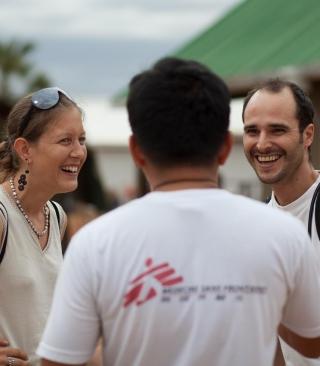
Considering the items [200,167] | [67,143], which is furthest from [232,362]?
[67,143]

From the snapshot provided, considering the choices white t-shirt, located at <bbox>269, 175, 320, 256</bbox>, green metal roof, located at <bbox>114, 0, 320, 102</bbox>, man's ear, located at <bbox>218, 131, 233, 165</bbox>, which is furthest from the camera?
green metal roof, located at <bbox>114, 0, 320, 102</bbox>

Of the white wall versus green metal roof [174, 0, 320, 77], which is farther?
the white wall

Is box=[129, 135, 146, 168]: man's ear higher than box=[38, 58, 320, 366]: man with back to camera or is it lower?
higher

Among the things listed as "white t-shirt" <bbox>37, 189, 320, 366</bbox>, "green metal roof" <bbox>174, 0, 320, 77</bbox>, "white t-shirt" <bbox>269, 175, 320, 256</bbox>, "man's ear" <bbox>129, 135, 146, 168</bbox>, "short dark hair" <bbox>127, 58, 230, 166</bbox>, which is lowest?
"white t-shirt" <bbox>37, 189, 320, 366</bbox>

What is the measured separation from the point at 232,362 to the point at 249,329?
0.11 meters

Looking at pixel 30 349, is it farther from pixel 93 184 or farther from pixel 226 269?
pixel 93 184

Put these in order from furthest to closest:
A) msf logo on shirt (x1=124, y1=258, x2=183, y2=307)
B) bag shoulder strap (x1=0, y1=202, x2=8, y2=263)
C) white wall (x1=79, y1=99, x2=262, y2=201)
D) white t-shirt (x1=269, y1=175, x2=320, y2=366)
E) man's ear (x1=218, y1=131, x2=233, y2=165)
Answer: white wall (x1=79, y1=99, x2=262, y2=201) → white t-shirt (x1=269, y1=175, x2=320, y2=366) → bag shoulder strap (x1=0, y1=202, x2=8, y2=263) → man's ear (x1=218, y1=131, x2=233, y2=165) → msf logo on shirt (x1=124, y1=258, x2=183, y2=307)

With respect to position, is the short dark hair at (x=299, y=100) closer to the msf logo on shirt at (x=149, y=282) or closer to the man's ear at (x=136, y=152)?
the man's ear at (x=136, y=152)

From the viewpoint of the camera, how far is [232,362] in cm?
298

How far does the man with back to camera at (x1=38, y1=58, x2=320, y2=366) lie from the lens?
2.92 meters

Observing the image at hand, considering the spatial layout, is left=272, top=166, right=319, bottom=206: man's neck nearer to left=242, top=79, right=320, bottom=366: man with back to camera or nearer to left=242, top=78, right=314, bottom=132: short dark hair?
left=242, top=79, right=320, bottom=366: man with back to camera

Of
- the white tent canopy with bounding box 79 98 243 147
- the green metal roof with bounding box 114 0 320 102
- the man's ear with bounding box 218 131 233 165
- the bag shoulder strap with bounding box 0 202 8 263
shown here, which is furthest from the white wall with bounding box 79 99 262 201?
the man's ear with bounding box 218 131 233 165

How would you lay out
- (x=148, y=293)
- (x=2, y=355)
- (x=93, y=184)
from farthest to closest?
(x=93, y=184) → (x=2, y=355) → (x=148, y=293)

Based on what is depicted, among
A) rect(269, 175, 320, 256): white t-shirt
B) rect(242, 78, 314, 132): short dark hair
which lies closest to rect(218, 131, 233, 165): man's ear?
rect(269, 175, 320, 256): white t-shirt
